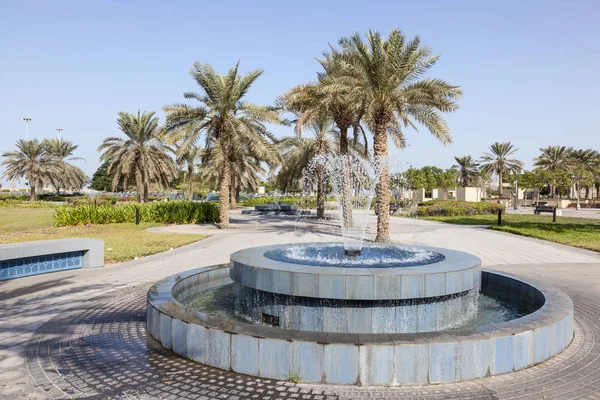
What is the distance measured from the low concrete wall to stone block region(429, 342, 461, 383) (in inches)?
377

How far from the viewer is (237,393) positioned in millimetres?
4059

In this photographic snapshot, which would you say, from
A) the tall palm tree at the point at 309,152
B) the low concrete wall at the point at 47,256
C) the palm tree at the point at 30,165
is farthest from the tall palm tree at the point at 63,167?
the low concrete wall at the point at 47,256

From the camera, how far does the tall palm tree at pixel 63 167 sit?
5212cm

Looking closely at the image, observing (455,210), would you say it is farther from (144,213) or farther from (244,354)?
(244,354)

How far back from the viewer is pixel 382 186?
15.6m

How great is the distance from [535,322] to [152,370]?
4.56m

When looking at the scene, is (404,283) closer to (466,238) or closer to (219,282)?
(219,282)

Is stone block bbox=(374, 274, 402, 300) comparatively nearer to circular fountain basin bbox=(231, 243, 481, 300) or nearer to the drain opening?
circular fountain basin bbox=(231, 243, 481, 300)

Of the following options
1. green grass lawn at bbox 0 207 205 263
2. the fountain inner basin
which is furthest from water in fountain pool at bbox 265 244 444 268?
green grass lawn at bbox 0 207 205 263

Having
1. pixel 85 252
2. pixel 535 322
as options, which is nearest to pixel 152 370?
pixel 535 322

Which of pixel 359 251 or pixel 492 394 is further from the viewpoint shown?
pixel 359 251

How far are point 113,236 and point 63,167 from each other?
1654 inches

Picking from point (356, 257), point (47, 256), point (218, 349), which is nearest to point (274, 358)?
point (218, 349)

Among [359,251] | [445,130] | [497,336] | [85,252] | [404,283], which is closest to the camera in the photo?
[497,336]
